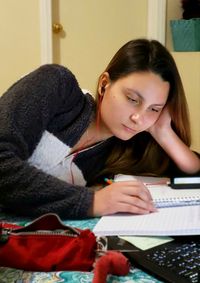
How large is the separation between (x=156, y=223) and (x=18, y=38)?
1714 mm

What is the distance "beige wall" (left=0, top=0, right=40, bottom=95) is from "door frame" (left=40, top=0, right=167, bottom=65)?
0.10 ft

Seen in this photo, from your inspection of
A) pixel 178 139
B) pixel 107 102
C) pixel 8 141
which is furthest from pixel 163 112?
pixel 8 141

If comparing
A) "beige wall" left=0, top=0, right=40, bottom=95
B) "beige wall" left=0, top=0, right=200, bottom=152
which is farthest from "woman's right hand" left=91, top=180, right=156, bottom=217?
"beige wall" left=0, top=0, right=40, bottom=95

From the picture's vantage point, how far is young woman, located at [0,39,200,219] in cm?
89

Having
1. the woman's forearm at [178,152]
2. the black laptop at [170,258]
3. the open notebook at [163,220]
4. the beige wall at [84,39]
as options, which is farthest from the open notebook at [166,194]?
the beige wall at [84,39]

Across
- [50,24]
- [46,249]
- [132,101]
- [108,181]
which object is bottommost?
[108,181]

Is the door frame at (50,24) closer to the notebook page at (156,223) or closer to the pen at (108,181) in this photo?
the pen at (108,181)

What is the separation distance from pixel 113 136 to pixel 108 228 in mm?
504

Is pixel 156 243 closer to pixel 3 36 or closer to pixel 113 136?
pixel 113 136

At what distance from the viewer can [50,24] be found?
2.28 meters

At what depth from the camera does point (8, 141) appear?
2.94 ft

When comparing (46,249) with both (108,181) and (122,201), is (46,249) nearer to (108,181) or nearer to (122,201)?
(122,201)

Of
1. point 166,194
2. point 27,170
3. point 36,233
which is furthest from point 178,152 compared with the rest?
point 36,233

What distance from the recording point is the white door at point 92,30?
2.38 metres
